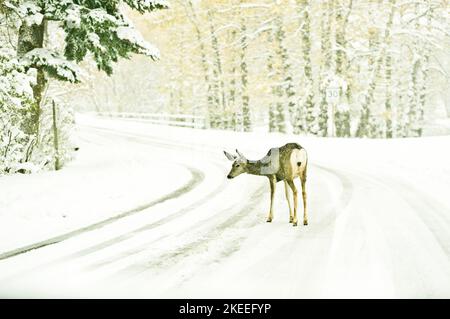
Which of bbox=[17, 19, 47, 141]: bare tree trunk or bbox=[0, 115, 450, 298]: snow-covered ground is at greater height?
bbox=[17, 19, 47, 141]: bare tree trunk

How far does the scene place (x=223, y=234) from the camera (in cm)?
724

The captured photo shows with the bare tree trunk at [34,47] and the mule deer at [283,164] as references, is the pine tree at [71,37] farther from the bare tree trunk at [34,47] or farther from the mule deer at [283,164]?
the mule deer at [283,164]

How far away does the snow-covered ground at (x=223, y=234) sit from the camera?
5.20 m

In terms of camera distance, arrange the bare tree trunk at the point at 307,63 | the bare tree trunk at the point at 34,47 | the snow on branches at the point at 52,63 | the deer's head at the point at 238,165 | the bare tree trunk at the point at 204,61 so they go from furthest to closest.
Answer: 1. the bare tree trunk at the point at 204,61
2. the bare tree trunk at the point at 307,63
3. the bare tree trunk at the point at 34,47
4. the snow on branches at the point at 52,63
5. the deer's head at the point at 238,165

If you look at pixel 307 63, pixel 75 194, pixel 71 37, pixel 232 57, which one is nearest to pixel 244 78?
pixel 232 57

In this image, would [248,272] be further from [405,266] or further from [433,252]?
[433,252]

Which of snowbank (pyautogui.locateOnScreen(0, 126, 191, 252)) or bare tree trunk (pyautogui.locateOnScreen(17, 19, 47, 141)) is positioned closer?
snowbank (pyautogui.locateOnScreen(0, 126, 191, 252))

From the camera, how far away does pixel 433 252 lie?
241 inches

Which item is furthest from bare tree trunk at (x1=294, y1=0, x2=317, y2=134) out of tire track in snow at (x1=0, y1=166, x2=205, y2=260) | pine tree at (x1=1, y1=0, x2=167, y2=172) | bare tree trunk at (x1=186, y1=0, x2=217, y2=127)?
tire track in snow at (x1=0, y1=166, x2=205, y2=260)

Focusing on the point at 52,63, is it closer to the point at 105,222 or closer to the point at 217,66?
the point at 105,222

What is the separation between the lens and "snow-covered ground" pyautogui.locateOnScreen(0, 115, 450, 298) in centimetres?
520

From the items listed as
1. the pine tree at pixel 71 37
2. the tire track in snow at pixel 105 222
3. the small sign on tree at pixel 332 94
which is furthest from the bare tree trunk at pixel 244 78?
the tire track in snow at pixel 105 222

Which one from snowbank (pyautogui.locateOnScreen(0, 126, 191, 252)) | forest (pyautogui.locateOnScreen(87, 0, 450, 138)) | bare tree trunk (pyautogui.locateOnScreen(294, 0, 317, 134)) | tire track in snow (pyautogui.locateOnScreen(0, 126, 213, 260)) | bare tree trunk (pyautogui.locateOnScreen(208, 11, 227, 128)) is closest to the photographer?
tire track in snow (pyautogui.locateOnScreen(0, 126, 213, 260))

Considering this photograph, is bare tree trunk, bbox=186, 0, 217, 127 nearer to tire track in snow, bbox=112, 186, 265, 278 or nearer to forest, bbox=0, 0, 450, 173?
forest, bbox=0, 0, 450, 173
